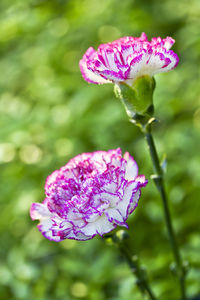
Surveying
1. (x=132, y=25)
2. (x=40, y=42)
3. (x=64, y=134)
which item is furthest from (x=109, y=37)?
(x=64, y=134)

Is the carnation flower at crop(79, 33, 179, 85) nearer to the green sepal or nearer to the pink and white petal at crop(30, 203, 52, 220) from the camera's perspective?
the green sepal

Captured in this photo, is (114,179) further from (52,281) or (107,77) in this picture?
(52,281)

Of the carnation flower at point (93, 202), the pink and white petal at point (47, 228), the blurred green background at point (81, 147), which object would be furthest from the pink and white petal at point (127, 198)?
the blurred green background at point (81, 147)

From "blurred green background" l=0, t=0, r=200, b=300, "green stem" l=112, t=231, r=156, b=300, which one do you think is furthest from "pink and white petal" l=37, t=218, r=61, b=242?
"blurred green background" l=0, t=0, r=200, b=300

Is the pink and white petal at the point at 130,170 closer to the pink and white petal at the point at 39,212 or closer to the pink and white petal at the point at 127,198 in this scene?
the pink and white petal at the point at 127,198

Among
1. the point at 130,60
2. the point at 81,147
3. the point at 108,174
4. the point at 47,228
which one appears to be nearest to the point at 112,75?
the point at 130,60

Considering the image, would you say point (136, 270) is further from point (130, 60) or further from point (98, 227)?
point (130, 60)
